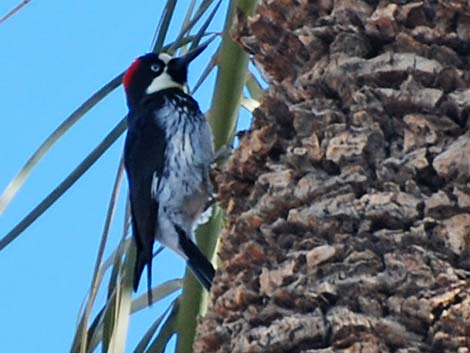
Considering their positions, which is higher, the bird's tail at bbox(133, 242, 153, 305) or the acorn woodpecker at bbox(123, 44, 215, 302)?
the acorn woodpecker at bbox(123, 44, 215, 302)

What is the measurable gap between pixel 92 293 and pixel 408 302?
112cm

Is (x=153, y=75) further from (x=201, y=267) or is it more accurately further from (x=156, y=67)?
(x=201, y=267)

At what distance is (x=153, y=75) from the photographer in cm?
454

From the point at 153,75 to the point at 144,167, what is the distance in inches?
22.8

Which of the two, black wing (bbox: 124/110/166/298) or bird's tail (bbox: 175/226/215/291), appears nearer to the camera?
bird's tail (bbox: 175/226/215/291)

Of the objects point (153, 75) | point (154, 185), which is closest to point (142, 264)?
point (154, 185)

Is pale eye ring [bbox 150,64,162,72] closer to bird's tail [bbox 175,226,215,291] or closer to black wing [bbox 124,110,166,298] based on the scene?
black wing [bbox 124,110,166,298]

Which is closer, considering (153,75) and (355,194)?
(355,194)

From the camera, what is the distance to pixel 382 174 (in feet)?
6.73


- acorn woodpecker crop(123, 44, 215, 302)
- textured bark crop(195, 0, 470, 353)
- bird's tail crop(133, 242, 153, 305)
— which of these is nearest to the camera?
textured bark crop(195, 0, 470, 353)

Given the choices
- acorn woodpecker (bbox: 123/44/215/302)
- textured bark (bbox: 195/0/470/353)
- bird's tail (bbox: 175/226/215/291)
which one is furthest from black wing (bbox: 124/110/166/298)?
textured bark (bbox: 195/0/470/353)

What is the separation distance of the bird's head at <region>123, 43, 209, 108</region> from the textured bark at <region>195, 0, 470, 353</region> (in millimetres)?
1931

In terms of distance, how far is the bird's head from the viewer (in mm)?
4410

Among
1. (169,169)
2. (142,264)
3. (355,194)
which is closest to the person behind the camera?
(355,194)
